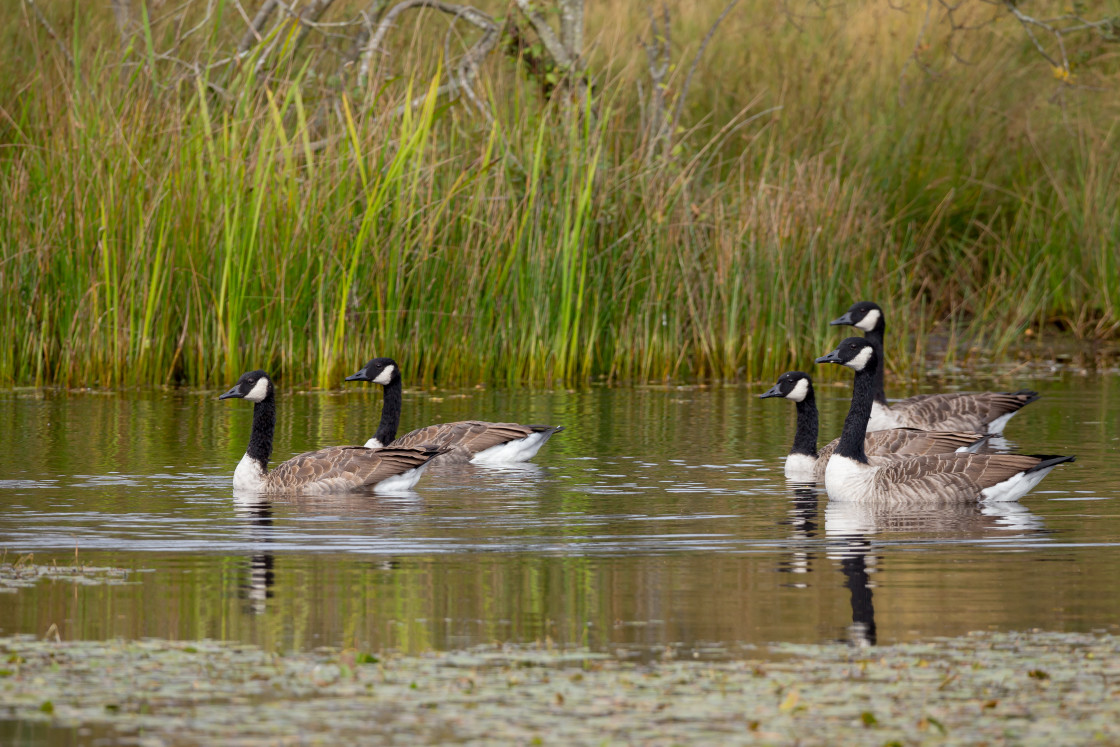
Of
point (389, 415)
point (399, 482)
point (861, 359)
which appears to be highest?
point (861, 359)

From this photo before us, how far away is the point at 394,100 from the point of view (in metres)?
16.5

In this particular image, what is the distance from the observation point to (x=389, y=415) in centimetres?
1391

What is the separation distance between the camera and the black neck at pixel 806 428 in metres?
13.0

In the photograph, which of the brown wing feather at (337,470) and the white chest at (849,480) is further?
the brown wing feather at (337,470)

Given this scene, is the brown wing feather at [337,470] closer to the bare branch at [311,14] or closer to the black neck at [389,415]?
the black neck at [389,415]

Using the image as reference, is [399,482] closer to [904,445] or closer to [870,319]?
[904,445]

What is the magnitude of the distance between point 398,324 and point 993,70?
1030cm

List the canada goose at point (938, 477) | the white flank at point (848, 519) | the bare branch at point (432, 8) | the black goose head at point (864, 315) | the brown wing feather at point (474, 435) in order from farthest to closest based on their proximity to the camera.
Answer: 1. the bare branch at point (432, 8)
2. the black goose head at point (864, 315)
3. the brown wing feather at point (474, 435)
4. the canada goose at point (938, 477)
5. the white flank at point (848, 519)

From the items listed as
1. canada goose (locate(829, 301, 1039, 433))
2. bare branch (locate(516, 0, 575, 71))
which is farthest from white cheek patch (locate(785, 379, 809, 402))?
bare branch (locate(516, 0, 575, 71))

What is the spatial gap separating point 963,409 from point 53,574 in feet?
28.6

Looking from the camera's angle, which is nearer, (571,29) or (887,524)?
(887,524)

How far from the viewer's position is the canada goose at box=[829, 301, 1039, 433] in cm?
1480

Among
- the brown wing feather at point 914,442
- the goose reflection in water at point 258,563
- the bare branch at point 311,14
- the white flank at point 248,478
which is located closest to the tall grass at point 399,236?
the bare branch at point 311,14

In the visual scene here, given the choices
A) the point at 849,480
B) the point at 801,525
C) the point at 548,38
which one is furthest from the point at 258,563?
the point at 548,38
